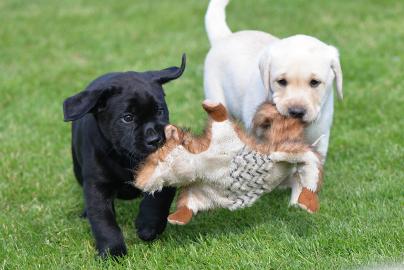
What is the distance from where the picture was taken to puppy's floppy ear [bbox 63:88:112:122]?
12.1ft

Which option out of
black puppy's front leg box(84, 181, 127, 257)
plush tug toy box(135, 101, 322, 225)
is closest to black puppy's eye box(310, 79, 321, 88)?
plush tug toy box(135, 101, 322, 225)

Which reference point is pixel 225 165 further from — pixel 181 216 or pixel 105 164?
pixel 105 164

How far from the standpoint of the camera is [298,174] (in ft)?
11.2

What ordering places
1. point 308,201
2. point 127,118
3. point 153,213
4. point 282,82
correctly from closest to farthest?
point 308,201
point 127,118
point 153,213
point 282,82

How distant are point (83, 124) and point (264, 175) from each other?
4.18 feet

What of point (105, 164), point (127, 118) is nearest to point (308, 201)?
point (127, 118)

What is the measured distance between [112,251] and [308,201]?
1.12m

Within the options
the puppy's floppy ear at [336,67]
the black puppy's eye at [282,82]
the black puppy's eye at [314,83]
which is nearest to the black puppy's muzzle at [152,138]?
the black puppy's eye at [282,82]

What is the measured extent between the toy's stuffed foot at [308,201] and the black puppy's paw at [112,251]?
104 cm

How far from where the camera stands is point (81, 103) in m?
3.73

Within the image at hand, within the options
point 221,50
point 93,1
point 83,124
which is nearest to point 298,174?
point 83,124

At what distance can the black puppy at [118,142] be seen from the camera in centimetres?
372

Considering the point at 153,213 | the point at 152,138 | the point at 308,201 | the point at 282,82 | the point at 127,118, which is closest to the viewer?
the point at 308,201

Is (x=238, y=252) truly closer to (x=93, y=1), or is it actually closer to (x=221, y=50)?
(x=221, y=50)
